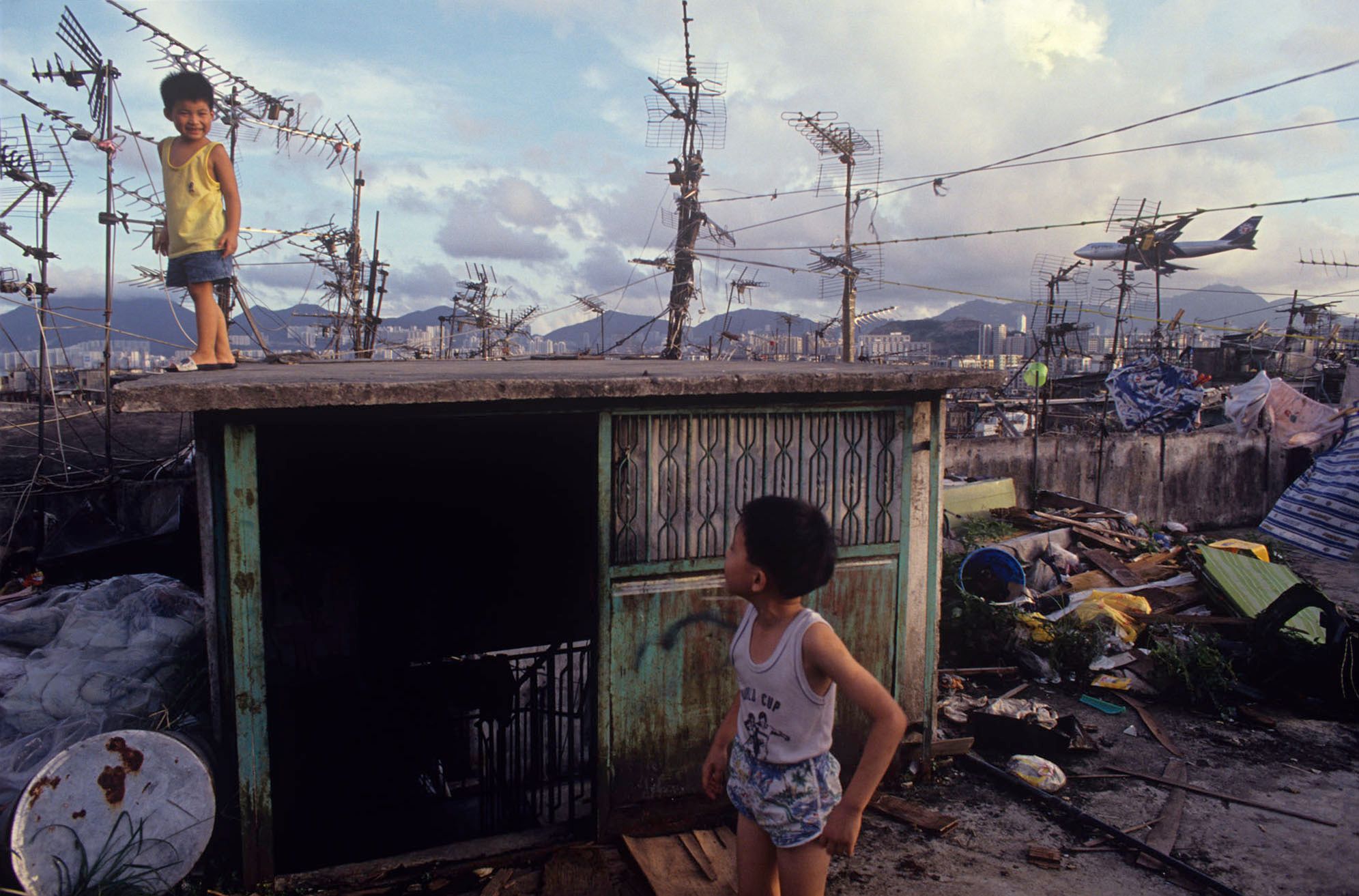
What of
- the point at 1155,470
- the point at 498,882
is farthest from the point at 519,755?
the point at 1155,470

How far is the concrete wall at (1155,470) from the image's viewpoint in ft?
43.8

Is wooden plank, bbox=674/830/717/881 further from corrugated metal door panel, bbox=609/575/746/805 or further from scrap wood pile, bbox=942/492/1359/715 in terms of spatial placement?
scrap wood pile, bbox=942/492/1359/715

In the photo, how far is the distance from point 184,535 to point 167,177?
18.7 feet

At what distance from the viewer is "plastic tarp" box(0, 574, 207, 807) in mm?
3891

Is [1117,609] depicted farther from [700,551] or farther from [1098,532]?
[700,551]

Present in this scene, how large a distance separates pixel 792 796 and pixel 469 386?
2.23m

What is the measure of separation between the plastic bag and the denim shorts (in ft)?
19.0

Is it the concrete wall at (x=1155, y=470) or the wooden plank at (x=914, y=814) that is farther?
the concrete wall at (x=1155, y=470)

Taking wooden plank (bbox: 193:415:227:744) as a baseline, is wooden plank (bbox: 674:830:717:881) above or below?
below

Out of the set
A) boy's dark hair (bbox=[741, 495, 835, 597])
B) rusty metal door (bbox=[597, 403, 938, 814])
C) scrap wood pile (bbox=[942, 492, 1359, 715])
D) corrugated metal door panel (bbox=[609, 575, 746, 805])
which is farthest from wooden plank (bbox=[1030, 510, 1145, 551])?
boy's dark hair (bbox=[741, 495, 835, 597])

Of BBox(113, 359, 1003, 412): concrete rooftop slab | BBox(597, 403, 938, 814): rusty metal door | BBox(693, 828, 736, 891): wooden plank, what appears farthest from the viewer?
BBox(597, 403, 938, 814): rusty metal door

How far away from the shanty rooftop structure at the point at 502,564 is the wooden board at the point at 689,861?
7.7 inches

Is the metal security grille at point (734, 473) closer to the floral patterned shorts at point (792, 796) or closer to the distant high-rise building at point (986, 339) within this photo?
the floral patterned shorts at point (792, 796)

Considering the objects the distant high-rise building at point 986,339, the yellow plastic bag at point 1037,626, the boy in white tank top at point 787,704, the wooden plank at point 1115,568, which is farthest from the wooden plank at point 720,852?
the distant high-rise building at point 986,339
